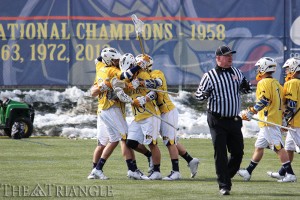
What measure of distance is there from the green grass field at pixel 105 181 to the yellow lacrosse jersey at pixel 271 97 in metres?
0.99

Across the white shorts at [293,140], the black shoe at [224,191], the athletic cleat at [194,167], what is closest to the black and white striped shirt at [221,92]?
the black shoe at [224,191]

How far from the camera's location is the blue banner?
26750mm

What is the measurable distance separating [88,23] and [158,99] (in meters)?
10.8

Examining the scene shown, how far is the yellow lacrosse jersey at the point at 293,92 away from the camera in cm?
1598

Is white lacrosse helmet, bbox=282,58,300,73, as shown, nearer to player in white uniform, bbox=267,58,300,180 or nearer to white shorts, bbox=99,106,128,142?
player in white uniform, bbox=267,58,300,180

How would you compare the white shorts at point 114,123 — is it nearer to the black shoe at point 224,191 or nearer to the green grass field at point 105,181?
the green grass field at point 105,181

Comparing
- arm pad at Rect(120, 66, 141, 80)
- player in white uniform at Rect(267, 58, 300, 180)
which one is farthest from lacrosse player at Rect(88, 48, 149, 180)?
player in white uniform at Rect(267, 58, 300, 180)

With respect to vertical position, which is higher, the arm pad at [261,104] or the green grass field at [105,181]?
the arm pad at [261,104]

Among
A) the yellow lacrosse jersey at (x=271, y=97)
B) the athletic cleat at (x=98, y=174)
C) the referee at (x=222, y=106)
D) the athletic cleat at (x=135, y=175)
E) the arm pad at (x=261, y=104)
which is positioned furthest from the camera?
the athletic cleat at (x=135, y=175)

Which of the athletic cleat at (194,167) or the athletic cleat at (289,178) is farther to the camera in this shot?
the athletic cleat at (194,167)

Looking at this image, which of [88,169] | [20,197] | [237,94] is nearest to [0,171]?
[88,169]

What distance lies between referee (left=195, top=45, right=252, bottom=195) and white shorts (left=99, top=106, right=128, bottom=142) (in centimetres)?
235

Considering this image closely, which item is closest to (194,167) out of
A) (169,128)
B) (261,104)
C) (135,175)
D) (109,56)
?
(169,128)

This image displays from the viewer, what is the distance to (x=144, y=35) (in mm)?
26859
